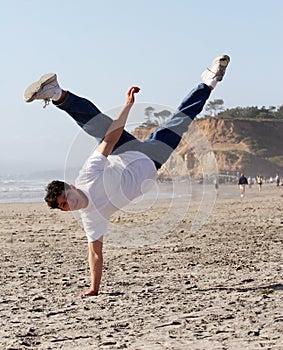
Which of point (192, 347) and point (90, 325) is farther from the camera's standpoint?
point (90, 325)

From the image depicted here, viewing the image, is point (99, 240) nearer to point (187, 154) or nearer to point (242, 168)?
point (187, 154)

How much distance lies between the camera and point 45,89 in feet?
26.6

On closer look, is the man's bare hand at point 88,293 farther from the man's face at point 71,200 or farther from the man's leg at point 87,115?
the man's leg at point 87,115

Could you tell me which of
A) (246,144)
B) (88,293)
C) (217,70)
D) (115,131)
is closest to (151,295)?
(88,293)

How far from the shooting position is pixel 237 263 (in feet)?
32.0

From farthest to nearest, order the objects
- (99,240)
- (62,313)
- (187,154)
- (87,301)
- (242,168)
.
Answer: (242,168)
(187,154)
(99,240)
(87,301)
(62,313)

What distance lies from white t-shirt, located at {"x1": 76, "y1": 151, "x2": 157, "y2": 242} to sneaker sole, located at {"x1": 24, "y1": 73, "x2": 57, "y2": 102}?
1.15 metres

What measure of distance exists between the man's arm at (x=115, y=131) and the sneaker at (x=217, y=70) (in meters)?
1.86

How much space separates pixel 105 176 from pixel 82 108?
1.10 metres

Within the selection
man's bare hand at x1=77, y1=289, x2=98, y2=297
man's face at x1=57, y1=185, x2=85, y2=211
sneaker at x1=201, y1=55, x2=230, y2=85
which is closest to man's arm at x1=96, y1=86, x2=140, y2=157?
man's face at x1=57, y1=185, x2=85, y2=211

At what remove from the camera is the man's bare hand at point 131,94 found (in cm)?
781

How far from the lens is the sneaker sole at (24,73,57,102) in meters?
8.12

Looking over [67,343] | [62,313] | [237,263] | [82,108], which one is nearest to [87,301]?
[62,313]

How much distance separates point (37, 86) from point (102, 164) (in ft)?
4.62
